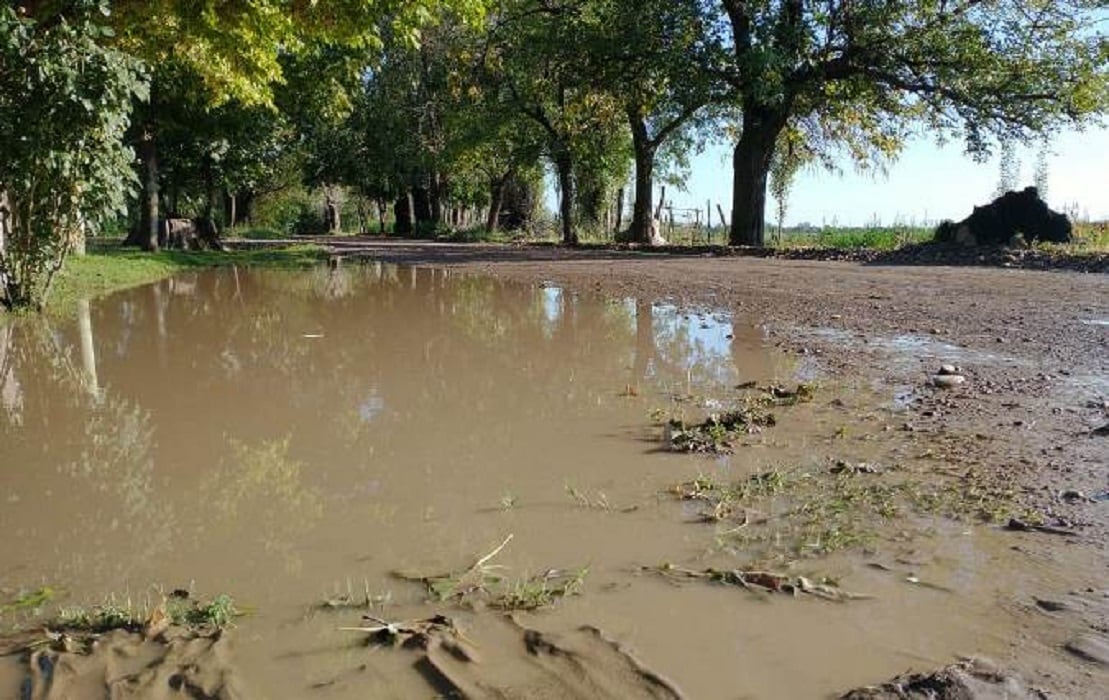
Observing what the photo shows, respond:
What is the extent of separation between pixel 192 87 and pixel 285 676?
1751cm

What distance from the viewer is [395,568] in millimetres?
3053

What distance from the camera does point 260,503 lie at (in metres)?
3.74

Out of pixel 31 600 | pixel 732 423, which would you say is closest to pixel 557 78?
pixel 732 423

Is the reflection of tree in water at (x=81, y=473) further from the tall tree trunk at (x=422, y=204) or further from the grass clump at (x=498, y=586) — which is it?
the tall tree trunk at (x=422, y=204)

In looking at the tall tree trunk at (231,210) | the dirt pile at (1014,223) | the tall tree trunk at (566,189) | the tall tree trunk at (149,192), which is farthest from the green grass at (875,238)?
the tall tree trunk at (231,210)

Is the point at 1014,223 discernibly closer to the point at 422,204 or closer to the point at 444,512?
the point at 444,512

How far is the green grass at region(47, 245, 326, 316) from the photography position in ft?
40.0

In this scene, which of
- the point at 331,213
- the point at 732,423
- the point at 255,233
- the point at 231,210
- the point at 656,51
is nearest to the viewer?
the point at 732,423

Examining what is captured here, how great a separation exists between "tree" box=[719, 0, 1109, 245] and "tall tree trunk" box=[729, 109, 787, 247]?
1232 mm

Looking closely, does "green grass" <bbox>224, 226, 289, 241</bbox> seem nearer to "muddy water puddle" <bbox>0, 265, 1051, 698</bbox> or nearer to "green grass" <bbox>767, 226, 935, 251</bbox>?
"green grass" <bbox>767, 226, 935, 251</bbox>

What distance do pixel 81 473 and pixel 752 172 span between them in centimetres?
2114

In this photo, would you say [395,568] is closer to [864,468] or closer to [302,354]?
[864,468]

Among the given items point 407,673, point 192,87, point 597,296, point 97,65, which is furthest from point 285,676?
point 192,87

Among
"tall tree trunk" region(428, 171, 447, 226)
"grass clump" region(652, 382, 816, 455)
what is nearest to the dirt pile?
"grass clump" region(652, 382, 816, 455)
